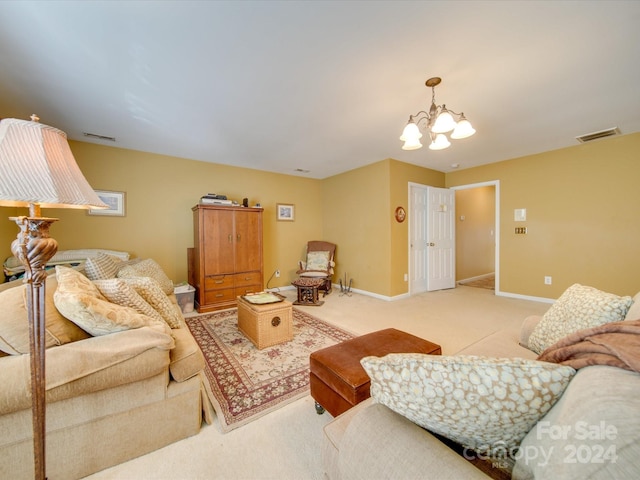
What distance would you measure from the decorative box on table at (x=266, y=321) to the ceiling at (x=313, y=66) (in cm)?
197

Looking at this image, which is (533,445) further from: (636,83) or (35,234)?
(636,83)

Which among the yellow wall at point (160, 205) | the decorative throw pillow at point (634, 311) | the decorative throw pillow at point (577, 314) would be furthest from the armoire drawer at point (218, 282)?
the decorative throw pillow at point (634, 311)

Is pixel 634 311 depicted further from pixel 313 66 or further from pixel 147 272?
pixel 147 272

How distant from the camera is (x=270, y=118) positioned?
2.66 meters

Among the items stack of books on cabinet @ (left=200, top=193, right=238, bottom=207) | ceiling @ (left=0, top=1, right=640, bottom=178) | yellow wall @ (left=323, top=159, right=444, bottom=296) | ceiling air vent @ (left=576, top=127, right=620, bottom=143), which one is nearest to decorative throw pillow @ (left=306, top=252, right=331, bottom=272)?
yellow wall @ (left=323, top=159, right=444, bottom=296)

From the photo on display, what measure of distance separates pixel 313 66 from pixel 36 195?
1795mm

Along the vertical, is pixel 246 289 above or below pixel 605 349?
below

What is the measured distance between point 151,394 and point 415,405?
135 centimetres

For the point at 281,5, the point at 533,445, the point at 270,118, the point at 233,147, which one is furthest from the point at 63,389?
the point at 233,147

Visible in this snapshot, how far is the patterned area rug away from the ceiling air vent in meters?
3.99

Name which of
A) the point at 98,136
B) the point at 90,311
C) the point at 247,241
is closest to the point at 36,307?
the point at 90,311

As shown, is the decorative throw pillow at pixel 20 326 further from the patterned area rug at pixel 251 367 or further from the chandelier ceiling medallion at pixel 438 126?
the chandelier ceiling medallion at pixel 438 126

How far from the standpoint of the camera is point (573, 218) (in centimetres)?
362

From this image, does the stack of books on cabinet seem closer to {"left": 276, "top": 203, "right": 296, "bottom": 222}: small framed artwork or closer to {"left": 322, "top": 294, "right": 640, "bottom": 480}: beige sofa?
{"left": 276, "top": 203, "right": 296, "bottom": 222}: small framed artwork
